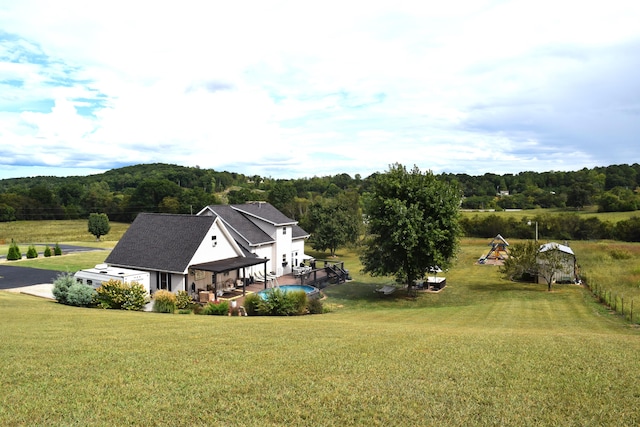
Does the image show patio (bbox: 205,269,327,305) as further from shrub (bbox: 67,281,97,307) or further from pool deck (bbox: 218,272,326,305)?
shrub (bbox: 67,281,97,307)

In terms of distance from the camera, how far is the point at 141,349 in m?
9.73

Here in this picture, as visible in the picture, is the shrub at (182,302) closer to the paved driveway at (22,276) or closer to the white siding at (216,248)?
the white siding at (216,248)

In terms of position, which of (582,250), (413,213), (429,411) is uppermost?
(413,213)

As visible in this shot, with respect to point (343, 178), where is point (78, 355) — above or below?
below

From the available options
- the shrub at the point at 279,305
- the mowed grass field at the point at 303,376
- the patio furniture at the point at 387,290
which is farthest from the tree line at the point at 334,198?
the mowed grass field at the point at 303,376

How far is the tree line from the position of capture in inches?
2262

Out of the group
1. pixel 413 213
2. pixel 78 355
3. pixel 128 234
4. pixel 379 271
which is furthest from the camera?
pixel 128 234

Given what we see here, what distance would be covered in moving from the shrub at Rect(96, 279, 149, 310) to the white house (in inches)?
192

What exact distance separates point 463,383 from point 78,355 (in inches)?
313

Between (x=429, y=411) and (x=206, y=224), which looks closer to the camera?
(x=429, y=411)

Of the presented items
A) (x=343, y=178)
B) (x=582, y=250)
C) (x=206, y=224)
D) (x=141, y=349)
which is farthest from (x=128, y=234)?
(x=343, y=178)

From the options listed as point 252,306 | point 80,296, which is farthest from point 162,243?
point 252,306

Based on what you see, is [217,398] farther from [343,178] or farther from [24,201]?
[343,178]

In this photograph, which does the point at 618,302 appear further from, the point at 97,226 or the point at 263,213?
the point at 97,226
